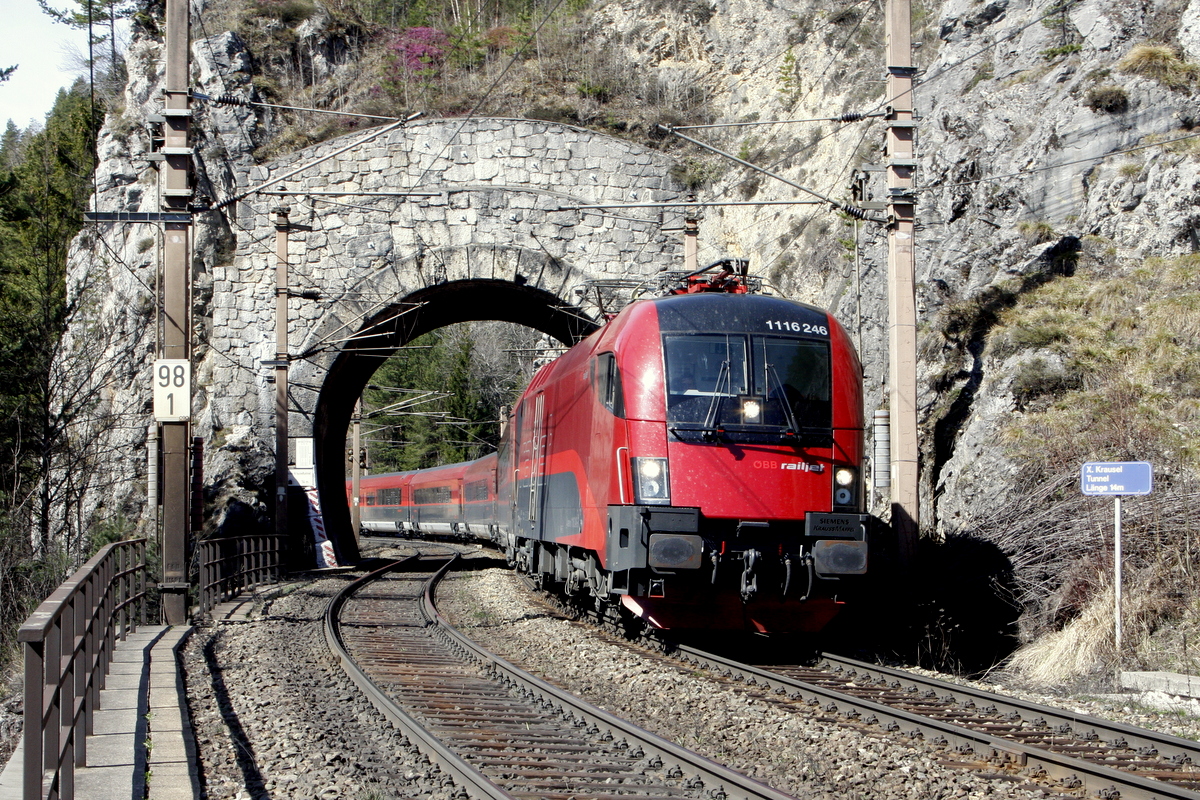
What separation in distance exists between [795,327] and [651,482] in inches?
81.6

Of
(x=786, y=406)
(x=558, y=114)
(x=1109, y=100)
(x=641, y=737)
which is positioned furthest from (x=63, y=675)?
(x=558, y=114)

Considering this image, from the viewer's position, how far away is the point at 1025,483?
1170cm

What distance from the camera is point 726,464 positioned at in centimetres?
918

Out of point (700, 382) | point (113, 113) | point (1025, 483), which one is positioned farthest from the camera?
point (113, 113)

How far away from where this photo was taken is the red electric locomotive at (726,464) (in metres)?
9.10

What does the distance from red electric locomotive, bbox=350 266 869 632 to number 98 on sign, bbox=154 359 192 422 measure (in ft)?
16.3

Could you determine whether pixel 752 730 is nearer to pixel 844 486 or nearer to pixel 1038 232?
pixel 844 486

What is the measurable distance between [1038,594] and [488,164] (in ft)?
50.6

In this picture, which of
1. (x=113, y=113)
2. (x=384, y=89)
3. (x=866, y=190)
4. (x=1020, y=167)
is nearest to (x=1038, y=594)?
(x=866, y=190)

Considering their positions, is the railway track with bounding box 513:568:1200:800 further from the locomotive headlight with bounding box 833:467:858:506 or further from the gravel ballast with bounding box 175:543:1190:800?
the locomotive headlight with bounding box 833:467:858:506

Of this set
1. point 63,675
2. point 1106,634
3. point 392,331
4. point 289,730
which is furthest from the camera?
point 392,331

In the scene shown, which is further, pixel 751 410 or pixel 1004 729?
pixel 751 410

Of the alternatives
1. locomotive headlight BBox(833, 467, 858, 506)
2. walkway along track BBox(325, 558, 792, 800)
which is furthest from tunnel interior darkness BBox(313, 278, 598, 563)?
locomotive headlight BBox(833, 467, 858, 506)

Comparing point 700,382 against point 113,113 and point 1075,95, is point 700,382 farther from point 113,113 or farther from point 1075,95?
point 113,113
